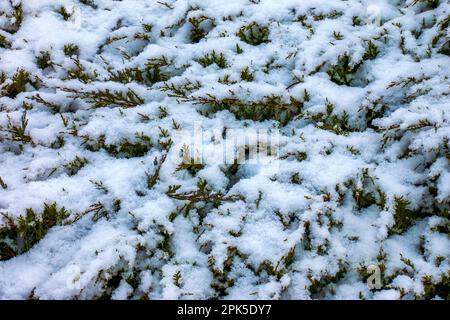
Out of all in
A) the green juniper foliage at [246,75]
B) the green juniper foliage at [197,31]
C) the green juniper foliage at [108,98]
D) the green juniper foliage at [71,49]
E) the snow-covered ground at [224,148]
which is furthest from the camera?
the green juniper foliage at [197,31]

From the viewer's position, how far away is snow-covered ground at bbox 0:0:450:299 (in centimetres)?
276

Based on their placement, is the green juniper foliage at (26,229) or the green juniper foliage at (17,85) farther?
the green juniper foliage at (17,85)

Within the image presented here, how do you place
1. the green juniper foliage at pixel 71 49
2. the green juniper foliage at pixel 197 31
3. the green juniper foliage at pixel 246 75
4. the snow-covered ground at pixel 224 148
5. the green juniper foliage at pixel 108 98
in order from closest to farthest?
the snow-covered ground at pixel 224 148 < the green juniper foliage at pixel 108 98 < the green juniper foliage at pixel 246 75 < the green juniper foliage at pixel 71 49 < the green juniper foliage at pixel 197 31

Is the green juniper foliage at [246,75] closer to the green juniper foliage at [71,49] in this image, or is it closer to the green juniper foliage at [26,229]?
the green juniper foliage at [71,49]

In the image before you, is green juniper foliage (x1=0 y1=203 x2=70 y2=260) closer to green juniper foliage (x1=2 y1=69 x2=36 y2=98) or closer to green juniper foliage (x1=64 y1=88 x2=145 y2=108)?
green juniper foliage (x1=64 y1=88 x2=145 y2=108)

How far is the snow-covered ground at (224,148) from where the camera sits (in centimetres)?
276

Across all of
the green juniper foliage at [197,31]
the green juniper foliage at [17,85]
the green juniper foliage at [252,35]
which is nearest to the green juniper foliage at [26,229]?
the green juniper foliage at [17,85]

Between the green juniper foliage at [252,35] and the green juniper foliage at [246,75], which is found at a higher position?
the green juniper foliage at [252,35]

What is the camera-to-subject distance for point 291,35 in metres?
4.21

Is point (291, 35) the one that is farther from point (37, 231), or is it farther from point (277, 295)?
point (37, 231)

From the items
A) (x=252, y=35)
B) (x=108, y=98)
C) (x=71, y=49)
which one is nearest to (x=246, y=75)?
(x=252, y=35)

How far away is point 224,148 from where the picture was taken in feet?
11.3

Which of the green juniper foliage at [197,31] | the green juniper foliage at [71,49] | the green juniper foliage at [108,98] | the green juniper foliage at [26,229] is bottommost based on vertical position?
the green juniper foliage at [26,229]
